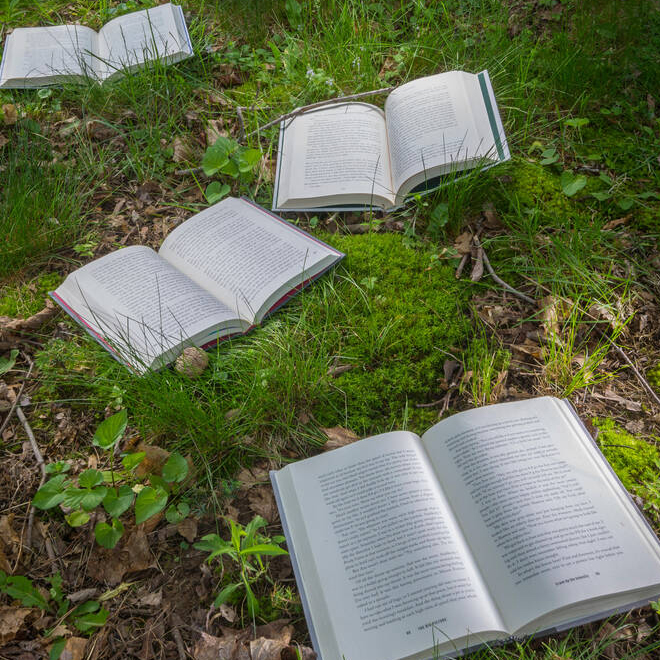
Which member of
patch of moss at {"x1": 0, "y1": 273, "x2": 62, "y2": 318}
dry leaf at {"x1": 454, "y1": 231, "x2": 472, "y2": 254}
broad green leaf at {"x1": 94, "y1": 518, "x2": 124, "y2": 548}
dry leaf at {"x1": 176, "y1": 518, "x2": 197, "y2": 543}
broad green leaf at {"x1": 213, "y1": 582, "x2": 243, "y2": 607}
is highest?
patch of moss at {"x1": 0, "y1": 273, "x2": 62, "y2": 318}

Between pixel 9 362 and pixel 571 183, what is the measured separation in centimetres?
239

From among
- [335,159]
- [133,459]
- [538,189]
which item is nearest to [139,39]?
[335,159]

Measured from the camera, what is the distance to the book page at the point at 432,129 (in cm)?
227

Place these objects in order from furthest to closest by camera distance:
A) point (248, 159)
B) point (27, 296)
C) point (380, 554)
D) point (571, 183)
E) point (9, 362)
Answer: point (248, 159) → point (571, 183) → point (27, 296) → point (9, 362) → point (380, 554)

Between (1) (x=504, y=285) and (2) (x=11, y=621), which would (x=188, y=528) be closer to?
(2) (x=11, y=621)

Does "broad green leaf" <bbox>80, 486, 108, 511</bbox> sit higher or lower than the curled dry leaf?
lower

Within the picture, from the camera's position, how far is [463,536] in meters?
1.42

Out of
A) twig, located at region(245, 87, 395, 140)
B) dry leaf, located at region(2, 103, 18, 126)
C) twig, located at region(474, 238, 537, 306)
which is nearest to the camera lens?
twig, located at region(474, 238, 537, 306)

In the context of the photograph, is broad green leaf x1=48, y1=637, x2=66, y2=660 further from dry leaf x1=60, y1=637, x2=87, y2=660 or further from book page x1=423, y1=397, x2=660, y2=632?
book page x1=423, y1=397, x2=660, y2=632

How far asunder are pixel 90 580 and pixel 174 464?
390 mm

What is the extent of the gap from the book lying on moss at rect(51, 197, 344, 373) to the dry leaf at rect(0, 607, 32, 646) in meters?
0.75

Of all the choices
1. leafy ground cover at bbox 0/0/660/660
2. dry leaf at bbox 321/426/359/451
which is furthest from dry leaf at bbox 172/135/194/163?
dry leaf at bbox 321/426/359/451

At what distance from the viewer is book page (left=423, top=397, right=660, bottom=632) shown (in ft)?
4.30

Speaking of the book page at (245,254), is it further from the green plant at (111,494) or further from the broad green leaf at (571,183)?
the broad green leaf at (571,183)
